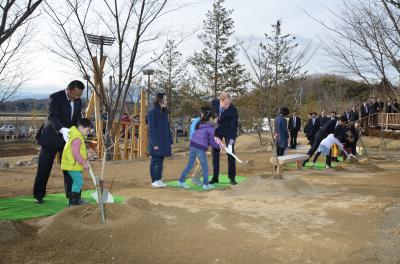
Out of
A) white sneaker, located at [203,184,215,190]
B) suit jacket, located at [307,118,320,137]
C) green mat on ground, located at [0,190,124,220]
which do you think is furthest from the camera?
suit jacket, located at [307,118,320,137]

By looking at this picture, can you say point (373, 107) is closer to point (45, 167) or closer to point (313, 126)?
point (313, 126)

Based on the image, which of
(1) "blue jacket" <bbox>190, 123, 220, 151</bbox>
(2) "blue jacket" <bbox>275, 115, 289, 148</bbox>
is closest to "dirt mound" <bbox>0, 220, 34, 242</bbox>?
(1) "blue jacket" <bbox>190, 123, 220, 151</bbox>

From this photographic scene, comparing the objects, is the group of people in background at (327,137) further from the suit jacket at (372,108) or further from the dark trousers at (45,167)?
the suit jacket at (372,108)

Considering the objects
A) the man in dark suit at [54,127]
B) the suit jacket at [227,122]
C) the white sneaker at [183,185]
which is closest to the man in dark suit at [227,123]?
the suit jacket at [227,122]

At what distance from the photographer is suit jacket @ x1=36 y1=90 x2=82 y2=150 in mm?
5344

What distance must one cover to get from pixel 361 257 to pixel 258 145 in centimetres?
1858

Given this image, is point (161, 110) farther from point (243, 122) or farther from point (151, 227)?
point (243, 122)

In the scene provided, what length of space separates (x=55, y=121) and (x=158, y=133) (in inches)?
76.4

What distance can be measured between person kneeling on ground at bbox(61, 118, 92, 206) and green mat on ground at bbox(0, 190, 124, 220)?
356mm

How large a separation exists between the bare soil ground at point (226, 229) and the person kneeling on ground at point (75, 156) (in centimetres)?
56

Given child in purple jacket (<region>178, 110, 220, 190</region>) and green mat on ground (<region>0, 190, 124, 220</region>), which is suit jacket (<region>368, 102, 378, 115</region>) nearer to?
child in purple jacket (<region>178, 110, 220, 190</region>)

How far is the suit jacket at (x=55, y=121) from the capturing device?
5344 millimetres

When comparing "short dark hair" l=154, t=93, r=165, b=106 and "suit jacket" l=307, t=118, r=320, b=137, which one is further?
"suit jacket" l=307, t=118, r=320, b=137

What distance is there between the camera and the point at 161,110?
22.5 ft
